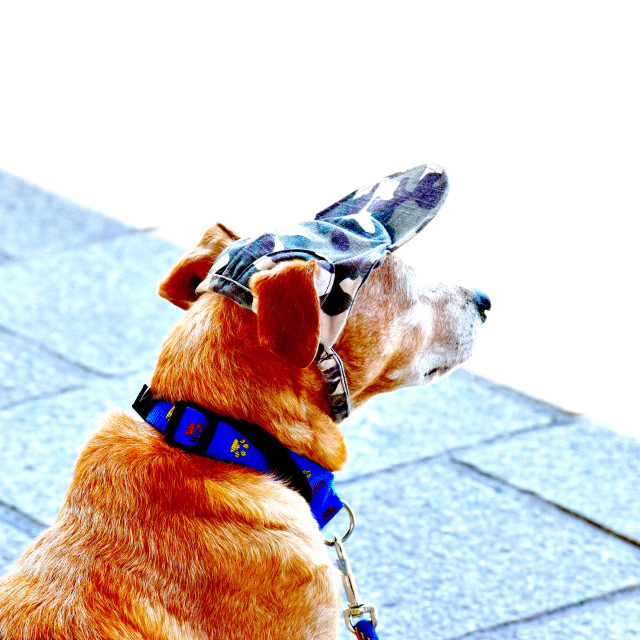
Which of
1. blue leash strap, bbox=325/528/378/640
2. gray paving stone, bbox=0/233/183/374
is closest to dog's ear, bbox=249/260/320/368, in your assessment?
blue leash strap, bbox=325/528/378/640

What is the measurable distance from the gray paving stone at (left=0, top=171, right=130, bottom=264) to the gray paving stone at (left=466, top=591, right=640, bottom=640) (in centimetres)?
425

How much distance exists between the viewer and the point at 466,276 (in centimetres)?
602

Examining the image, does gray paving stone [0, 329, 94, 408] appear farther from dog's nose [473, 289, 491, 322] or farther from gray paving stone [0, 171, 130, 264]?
dog's nose [473, 289, 491, 322]

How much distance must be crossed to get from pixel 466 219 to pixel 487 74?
124 inches

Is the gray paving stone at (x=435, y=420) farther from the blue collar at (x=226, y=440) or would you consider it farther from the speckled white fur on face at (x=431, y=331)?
the blue collar at (x=226, y=440)

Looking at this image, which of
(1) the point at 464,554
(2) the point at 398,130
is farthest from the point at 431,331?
(2) the point at 398,130

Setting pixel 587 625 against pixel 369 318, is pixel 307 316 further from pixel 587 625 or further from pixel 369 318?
pixel 587 625

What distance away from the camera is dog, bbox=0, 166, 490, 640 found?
90.1 inches

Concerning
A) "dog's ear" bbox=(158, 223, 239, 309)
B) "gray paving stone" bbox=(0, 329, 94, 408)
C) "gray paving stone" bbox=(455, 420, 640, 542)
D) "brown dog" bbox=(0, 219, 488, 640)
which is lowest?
"gray paving stone" bbox=(0, 329, 94, 408)

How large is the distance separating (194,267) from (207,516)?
2.43ft

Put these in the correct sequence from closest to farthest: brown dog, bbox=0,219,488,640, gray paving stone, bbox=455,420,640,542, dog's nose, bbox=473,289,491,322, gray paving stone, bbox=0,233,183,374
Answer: brown dog, bbox=0,219,488,640
dog's nose, bbox=473,289,491,322
gray paving stone, bbox=455,420,640,542
gray paving stone, bbox=0,233,183,374

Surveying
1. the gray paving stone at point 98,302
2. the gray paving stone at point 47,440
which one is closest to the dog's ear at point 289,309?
the gray paving stone at point 47,440

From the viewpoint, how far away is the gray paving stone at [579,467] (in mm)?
4191

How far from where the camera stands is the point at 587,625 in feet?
11.7
